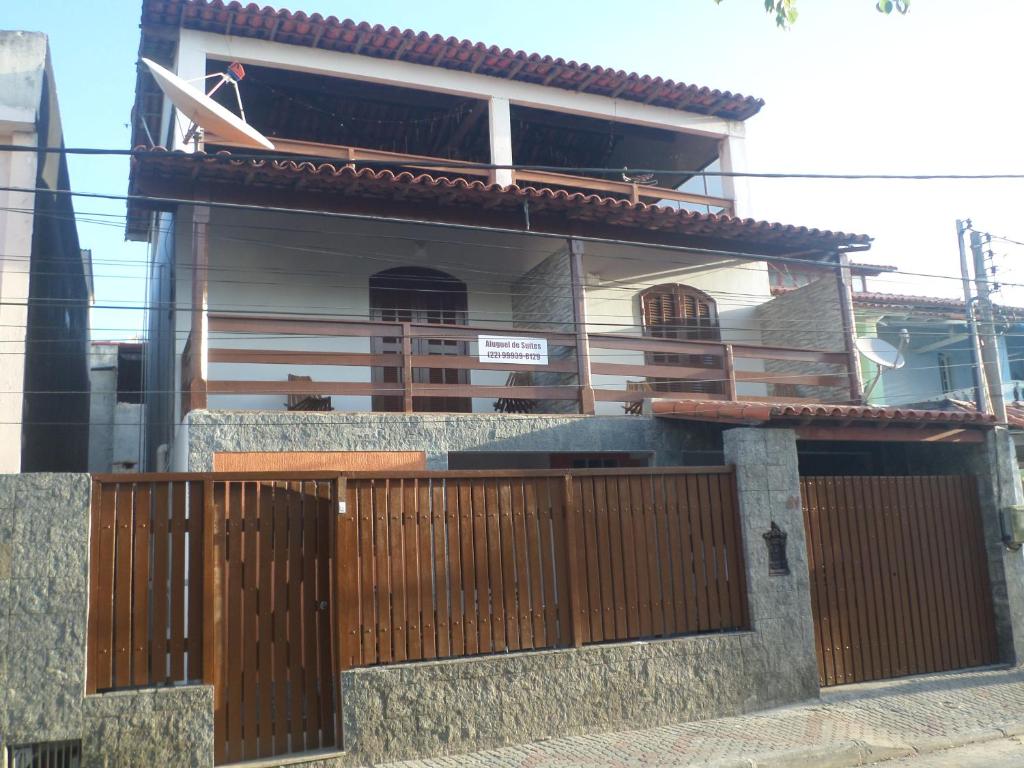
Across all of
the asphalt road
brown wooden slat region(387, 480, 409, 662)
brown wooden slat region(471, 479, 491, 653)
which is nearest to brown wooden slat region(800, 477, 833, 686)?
the asphalt road

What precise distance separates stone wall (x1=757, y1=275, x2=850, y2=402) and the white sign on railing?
14.1 feet

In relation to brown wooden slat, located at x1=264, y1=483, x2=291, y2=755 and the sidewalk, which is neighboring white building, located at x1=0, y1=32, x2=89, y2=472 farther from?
the sidewalk

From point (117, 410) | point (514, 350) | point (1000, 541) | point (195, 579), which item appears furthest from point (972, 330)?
point (117, 410)

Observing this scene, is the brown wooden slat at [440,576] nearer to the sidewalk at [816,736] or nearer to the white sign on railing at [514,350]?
the sidewalk at [816,736]

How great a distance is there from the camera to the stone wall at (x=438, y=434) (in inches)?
329

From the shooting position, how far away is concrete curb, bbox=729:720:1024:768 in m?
6.35

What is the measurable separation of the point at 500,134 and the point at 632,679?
7.86 meters

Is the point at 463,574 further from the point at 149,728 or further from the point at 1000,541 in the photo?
the point at 1000,541

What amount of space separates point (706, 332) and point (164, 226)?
8.43m

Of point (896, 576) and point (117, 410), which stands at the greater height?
point (117, 410)

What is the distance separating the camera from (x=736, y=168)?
13.7m

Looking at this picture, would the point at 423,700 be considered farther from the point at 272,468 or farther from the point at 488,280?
the point at 488,280

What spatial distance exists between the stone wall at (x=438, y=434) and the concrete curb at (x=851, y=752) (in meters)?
3.84

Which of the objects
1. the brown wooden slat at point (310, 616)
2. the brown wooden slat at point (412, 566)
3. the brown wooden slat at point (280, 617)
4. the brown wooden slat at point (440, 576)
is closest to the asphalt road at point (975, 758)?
the brown wooden slat at point (440, 576)
